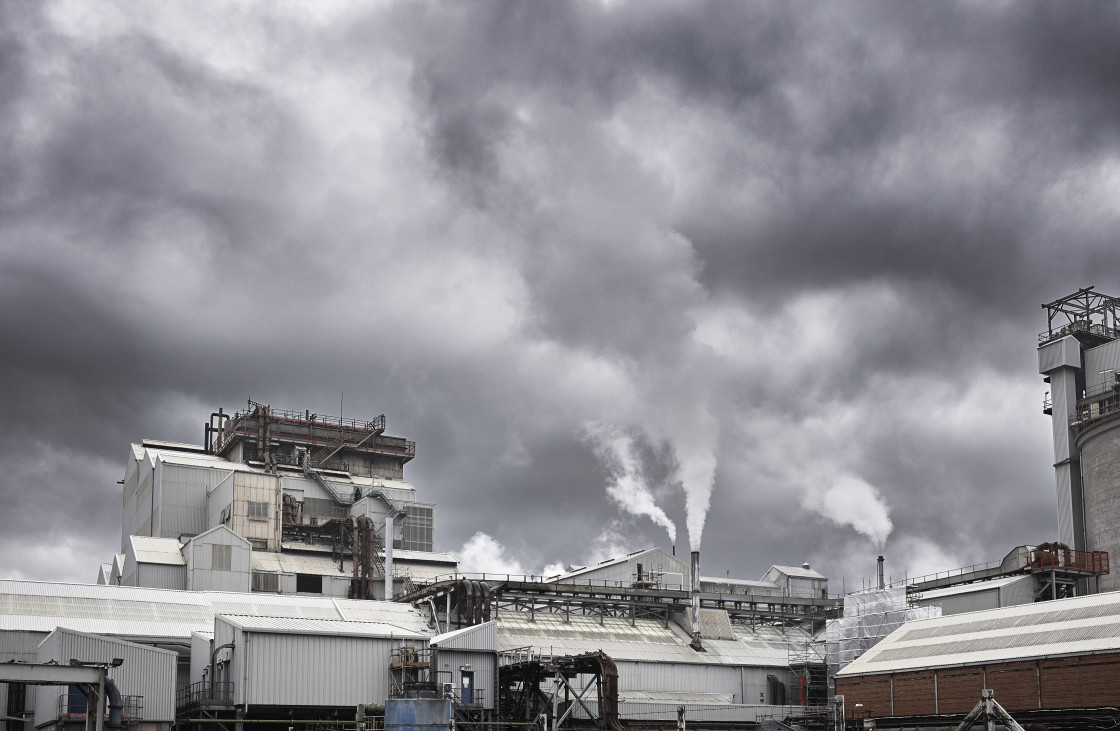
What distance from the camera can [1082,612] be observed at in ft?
173

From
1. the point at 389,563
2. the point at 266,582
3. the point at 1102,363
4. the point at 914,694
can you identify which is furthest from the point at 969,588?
the point at 266,582

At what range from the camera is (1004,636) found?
54.9 meters

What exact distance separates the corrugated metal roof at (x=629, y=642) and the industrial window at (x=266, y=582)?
1548 cm

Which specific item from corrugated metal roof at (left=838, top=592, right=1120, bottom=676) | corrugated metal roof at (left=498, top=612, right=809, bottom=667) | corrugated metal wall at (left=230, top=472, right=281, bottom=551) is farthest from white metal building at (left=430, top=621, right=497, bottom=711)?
corrugated metal wall at (left=230, top=472, right=281, bottom=551)

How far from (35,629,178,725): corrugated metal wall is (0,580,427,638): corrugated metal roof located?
280 inches

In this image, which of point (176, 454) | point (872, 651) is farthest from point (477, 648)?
point (176, 454)

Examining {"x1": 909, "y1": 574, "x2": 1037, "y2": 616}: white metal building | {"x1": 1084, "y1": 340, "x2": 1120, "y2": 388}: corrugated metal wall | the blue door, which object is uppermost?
{"x1": 1084, "y1": 340, "x2": 1120, "y2": 388}: corrugated metal wall

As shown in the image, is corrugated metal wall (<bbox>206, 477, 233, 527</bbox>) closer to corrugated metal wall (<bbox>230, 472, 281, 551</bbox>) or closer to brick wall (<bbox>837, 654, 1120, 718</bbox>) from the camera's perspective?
corrugated metal wall (<bbox>230, 472, 281, 551</bbox>)

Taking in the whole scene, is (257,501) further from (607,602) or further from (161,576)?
(607,602)

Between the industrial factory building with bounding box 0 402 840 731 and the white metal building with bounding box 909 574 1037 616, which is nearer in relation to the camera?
the industrial factory building with bounding box 0 402 840 731

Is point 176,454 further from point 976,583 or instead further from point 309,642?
point 976,583

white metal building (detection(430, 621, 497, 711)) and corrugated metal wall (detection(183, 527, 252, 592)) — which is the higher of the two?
corrugated metal wall (detection(183, 527, 252, 592))

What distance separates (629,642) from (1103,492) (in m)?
31.9

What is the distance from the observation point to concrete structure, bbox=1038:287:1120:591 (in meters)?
73.8
